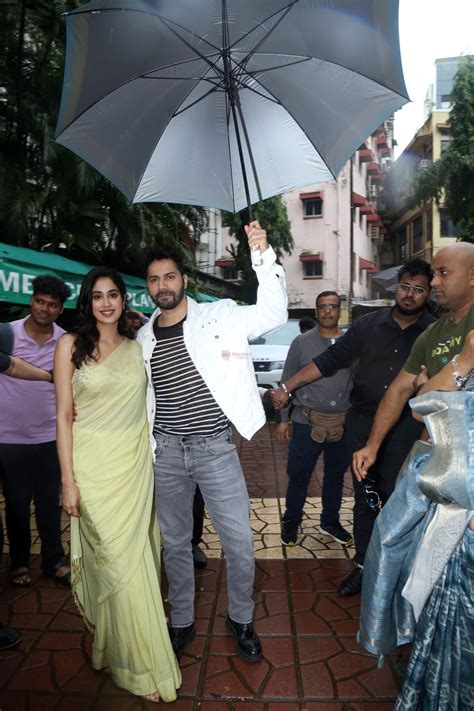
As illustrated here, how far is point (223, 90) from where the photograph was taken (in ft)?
8.97

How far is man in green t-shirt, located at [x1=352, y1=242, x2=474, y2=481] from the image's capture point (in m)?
2.29

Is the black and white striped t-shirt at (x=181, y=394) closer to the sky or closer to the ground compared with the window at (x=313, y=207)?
closer to the ground

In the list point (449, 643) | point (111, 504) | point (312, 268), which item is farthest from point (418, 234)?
point (449, 643)

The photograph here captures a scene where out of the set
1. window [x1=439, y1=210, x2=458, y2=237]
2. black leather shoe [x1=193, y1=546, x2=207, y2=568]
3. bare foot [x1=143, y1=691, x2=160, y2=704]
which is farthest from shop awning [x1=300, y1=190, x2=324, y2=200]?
bare foot [x1=143, y1=691, x2=160, y2=704]

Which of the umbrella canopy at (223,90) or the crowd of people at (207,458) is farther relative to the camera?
the umbrella canopy at (223,90)

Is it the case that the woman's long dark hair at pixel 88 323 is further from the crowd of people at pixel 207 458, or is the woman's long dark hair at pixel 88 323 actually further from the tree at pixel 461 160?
the tree at pixel 461 160

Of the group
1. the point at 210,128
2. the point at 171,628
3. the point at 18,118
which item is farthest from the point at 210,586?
the point at 18,118

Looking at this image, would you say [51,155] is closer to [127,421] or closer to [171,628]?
[127,421]

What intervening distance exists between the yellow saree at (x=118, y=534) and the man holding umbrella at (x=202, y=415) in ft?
0.50

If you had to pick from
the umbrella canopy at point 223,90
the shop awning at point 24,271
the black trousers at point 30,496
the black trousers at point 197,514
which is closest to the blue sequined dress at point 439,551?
the umbrella canopy at point 223,90

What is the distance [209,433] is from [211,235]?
73.4 ft

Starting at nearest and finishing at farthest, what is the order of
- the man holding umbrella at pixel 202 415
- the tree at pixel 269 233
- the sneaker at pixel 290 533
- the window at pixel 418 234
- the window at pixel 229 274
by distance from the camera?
the man holding umbrella at pixel 202 415 → the sneaker at pixel 290 533 → the tree at pixel 269 233 → the window at pixel 229 274 → the window at pixel 418 234

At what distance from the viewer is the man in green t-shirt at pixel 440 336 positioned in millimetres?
2289

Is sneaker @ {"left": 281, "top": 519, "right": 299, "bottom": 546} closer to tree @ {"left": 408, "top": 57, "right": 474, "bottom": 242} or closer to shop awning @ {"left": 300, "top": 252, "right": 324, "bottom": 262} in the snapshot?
tree @ {"left": 408, "top": 57, "right": 474, "bottom": 242}
